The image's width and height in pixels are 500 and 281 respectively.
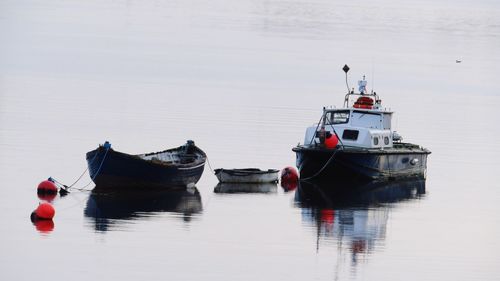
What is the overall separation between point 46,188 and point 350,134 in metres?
12.0

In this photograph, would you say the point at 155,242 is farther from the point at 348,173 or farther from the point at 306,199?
the point at 348,173

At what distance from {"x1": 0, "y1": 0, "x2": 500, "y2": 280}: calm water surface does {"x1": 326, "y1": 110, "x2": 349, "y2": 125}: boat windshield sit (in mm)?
2986

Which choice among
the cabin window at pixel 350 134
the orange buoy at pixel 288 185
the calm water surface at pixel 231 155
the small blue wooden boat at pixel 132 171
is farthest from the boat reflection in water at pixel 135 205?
the cabin window at pixel 350 134

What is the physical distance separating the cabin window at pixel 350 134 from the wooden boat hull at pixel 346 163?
0.77 meters

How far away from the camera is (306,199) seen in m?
45.3

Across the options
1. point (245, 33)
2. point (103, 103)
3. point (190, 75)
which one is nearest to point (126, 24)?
point (245, 33)

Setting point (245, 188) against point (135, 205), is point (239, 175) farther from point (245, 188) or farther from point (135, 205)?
point (135, 205)

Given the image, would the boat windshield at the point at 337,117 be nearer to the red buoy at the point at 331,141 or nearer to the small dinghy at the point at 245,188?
the red buoy at the point at 331,141

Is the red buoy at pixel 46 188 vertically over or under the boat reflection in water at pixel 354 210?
over

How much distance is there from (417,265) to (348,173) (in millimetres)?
14004

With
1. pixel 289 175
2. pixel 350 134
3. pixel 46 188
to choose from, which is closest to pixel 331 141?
pixel 350 134

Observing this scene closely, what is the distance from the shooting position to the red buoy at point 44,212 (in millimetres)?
37531

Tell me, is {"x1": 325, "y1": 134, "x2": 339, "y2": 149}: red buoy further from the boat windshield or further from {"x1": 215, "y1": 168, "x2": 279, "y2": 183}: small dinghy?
{"x1": 215, "y1": 168, "x2": 279, "y2": 183}: small dinghy

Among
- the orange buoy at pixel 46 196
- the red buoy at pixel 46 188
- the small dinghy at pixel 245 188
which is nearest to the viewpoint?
the orange buoy at pixel 46 196
